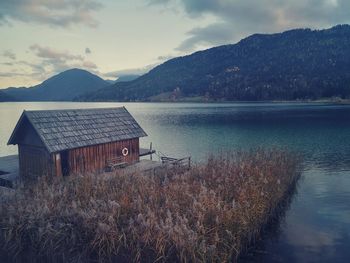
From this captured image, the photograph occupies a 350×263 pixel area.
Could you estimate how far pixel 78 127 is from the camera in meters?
26.9

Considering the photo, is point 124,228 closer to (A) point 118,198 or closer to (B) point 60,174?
(A) point 118,198

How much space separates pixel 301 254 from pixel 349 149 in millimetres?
33253

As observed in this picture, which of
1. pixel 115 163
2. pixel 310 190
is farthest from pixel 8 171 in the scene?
pixel 310 190

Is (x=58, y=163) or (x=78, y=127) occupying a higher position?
(x=78, y=127)

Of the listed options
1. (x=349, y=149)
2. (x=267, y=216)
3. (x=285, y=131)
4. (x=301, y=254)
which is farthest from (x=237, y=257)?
(x=285, y=131)

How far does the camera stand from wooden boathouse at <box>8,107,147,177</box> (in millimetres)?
24250

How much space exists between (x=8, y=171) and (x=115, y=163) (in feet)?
31.6

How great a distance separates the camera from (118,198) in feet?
55.7

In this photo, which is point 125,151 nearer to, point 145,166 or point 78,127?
point 145,166

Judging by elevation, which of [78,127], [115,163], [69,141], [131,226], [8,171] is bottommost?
[8,171]

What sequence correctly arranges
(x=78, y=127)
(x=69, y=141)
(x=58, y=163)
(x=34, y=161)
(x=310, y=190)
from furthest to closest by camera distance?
(x=310, y=190) → (x=78, y=127) → (x=34, y=161) → (x=69, y=141) → (x=58, y=163)

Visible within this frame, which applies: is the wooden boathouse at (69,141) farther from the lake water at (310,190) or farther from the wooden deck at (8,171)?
the lake water at (310,190)

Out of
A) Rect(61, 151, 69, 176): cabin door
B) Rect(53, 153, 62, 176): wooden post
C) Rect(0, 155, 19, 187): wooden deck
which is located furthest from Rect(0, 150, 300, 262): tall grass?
Rect(0, 155, 19, 187): wooden deck

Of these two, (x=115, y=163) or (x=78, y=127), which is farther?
(x=115, y=163)
